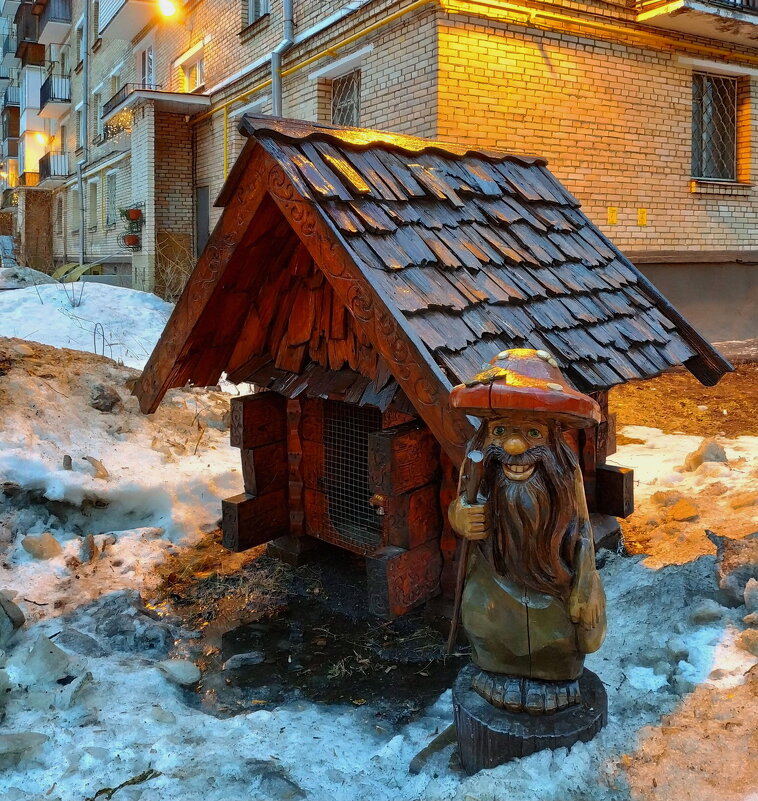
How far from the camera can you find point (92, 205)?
21.4 meters

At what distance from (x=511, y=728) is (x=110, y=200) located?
1993 centimetres

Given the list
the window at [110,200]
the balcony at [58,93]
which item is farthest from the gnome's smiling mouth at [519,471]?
the balcony at [58,93]

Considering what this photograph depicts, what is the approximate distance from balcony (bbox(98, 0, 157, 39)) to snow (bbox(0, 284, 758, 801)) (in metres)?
13.2

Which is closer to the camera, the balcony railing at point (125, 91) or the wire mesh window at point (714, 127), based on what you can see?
the wire mesh window at point (714, 127)

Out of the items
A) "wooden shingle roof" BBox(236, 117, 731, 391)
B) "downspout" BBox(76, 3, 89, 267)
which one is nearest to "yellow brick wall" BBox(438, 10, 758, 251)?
"wooden shingle roof" BBox(236, 117, 731, 391)

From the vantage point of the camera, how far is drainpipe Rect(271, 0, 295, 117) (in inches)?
433

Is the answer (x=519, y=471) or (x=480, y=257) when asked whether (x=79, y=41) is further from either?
(x=519, y=471)

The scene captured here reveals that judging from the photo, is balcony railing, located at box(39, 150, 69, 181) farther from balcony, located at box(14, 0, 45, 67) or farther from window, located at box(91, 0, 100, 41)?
balcony, located at box(14, 0, 45, 67)

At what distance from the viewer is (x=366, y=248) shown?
3.08 m

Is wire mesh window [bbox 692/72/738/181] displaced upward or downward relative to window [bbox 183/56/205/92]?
downward

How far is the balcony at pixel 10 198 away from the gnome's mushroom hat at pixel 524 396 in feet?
105

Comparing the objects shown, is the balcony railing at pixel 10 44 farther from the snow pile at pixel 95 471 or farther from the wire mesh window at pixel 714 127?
the snow pile at pixel 95 471

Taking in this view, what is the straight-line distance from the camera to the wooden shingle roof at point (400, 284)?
117 inches

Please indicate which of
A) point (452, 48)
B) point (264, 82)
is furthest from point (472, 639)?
point (264, 82)
